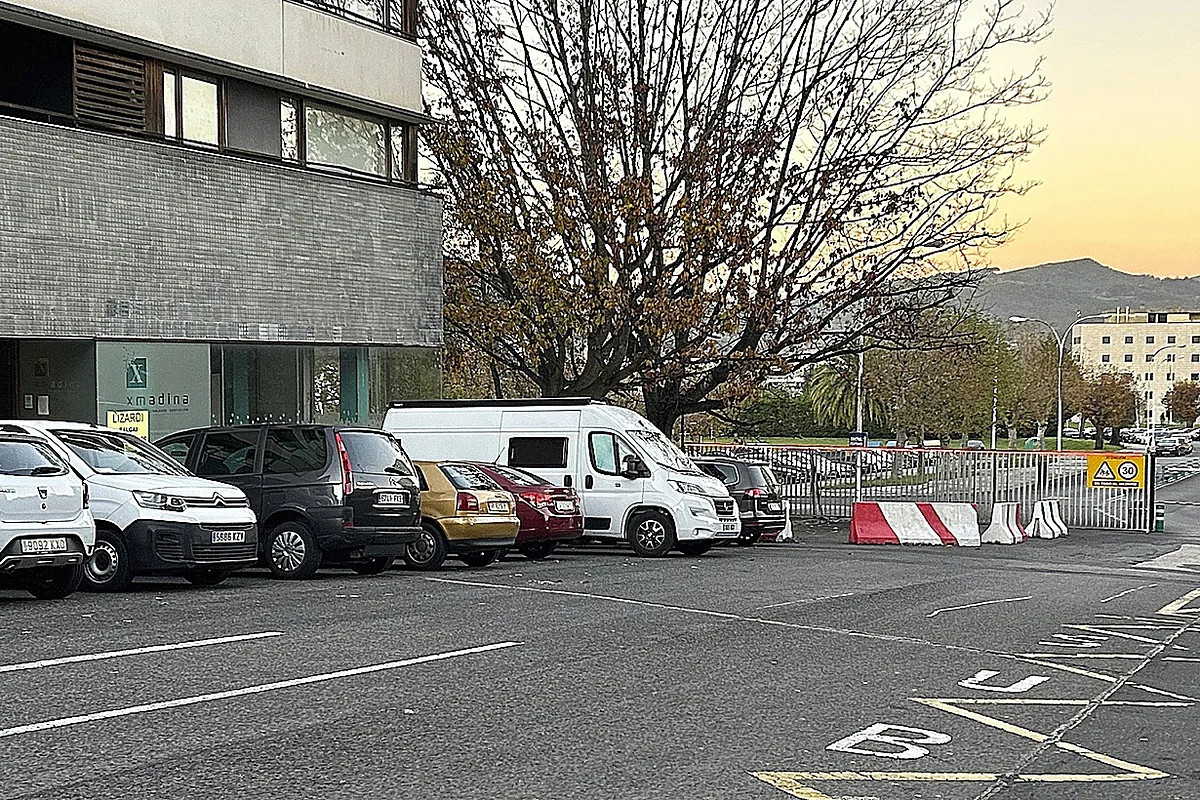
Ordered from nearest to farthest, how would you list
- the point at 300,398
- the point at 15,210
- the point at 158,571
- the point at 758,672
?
1. the point at 758,672
2. the point at 158,571
3. the point at 15,210
4. the point at 300,398

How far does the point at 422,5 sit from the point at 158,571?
19.7 meters

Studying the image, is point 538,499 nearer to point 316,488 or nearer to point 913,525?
point 316,488

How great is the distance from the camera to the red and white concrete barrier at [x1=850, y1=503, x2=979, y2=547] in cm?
3080

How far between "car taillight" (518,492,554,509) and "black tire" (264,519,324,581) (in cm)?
450

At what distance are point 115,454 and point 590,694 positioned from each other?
815 centimetres

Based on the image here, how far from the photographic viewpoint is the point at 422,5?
1271 inches

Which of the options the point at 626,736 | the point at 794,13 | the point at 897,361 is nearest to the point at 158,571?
the point at 626,736

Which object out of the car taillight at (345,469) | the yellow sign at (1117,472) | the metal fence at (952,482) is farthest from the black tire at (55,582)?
the yellow sign at (1117,472)

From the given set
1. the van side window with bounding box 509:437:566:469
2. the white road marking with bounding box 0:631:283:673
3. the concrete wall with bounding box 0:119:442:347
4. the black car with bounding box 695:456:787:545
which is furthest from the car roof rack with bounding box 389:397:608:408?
the white road marking with bounding box 0:631:283:673

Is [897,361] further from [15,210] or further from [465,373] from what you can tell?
[15,210]

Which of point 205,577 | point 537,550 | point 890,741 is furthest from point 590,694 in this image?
point 537,550

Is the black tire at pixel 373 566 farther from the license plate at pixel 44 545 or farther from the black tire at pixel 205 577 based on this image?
the license plate at pixel 44 545

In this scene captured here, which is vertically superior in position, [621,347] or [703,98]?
[703,98]

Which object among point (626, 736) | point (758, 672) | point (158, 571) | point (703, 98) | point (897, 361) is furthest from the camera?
point (897, 361)
